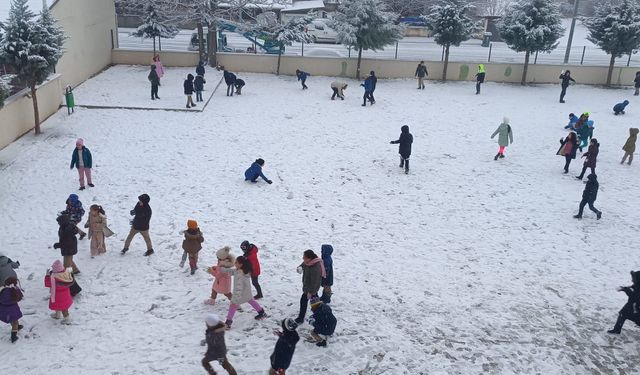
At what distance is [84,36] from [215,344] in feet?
68.6

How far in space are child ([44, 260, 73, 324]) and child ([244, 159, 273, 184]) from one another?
6.43 meters

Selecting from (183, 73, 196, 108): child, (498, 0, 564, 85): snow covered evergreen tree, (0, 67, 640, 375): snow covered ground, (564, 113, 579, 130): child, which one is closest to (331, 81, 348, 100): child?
(0, 67, 640, 375): snow covered ground

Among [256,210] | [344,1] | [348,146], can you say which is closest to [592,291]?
[256,210]

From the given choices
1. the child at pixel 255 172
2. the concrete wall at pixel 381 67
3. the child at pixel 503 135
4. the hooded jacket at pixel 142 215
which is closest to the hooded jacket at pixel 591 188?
the child at pixel 503 135

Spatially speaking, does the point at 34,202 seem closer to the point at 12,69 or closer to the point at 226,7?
the point at 12,69

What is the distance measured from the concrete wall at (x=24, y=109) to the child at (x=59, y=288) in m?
9.62

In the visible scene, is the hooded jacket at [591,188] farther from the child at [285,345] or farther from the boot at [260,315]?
the child at [285,345]

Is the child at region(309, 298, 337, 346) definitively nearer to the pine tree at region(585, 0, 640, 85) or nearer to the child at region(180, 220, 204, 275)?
the child at region(180, 220, 204, 275)

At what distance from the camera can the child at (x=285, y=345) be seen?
715 cm

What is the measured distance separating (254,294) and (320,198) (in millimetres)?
4750

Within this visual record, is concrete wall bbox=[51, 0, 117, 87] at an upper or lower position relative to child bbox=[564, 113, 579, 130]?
upper

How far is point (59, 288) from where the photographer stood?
8.61 m

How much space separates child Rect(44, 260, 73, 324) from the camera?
856 centimetres

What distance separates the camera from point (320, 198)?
14250mm
